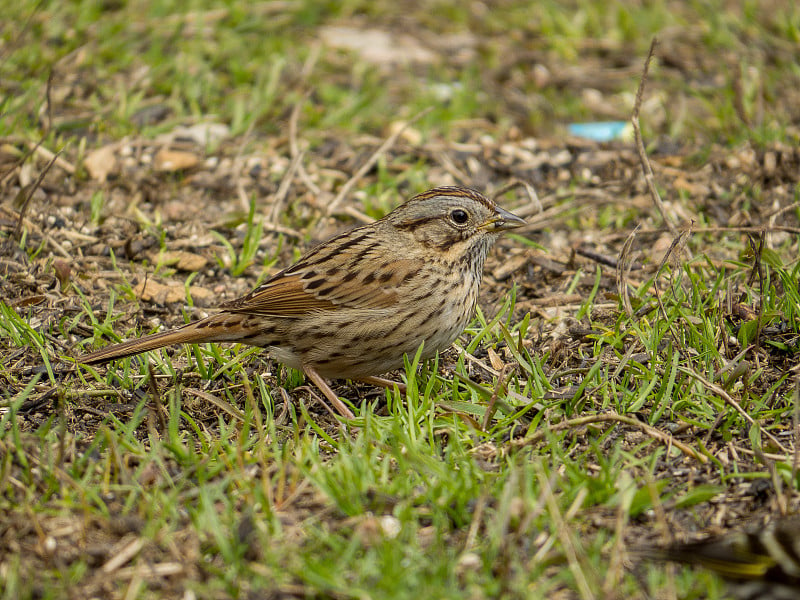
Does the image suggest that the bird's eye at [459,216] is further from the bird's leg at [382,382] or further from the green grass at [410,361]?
the bird's leg at [382,382]

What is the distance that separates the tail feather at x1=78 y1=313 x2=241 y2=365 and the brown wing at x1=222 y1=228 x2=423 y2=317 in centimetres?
12

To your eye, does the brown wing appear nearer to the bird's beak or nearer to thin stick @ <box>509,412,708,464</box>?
the bird's beak

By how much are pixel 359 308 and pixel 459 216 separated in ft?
2.53

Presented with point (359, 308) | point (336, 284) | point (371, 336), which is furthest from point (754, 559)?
point (336, 284)

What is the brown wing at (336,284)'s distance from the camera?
4.89 metres

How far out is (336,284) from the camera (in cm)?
496

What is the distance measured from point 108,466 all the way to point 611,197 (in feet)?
13.7

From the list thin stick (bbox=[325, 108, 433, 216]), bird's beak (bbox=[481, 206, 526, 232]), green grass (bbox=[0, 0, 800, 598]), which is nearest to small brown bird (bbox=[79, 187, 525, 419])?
bird's beak (bbox=[481, 206, 526, 232])

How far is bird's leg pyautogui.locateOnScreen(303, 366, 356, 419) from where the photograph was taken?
15.3 ft

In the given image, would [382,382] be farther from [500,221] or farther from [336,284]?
[500,221]

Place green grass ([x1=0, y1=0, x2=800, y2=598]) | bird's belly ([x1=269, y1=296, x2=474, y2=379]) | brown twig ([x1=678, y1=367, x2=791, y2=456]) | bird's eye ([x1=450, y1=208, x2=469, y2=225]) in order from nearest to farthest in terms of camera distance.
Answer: green grass ([x1=0, y1=0, x2=800, y2=598])
brown twig ([x1=678, y1=367, x2=791, y2=456])
bird's belly ([x1=269, y1=296, x2=474, y2=379])
bird's eye ([x1=450, y1=208, x2=469, y2=225])

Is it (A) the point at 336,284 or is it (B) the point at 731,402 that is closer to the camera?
(B) the point at 731,402

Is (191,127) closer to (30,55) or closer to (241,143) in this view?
(241,143)

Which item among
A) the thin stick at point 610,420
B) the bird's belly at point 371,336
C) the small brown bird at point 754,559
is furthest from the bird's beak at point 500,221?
the small brown bird at point 754,559
